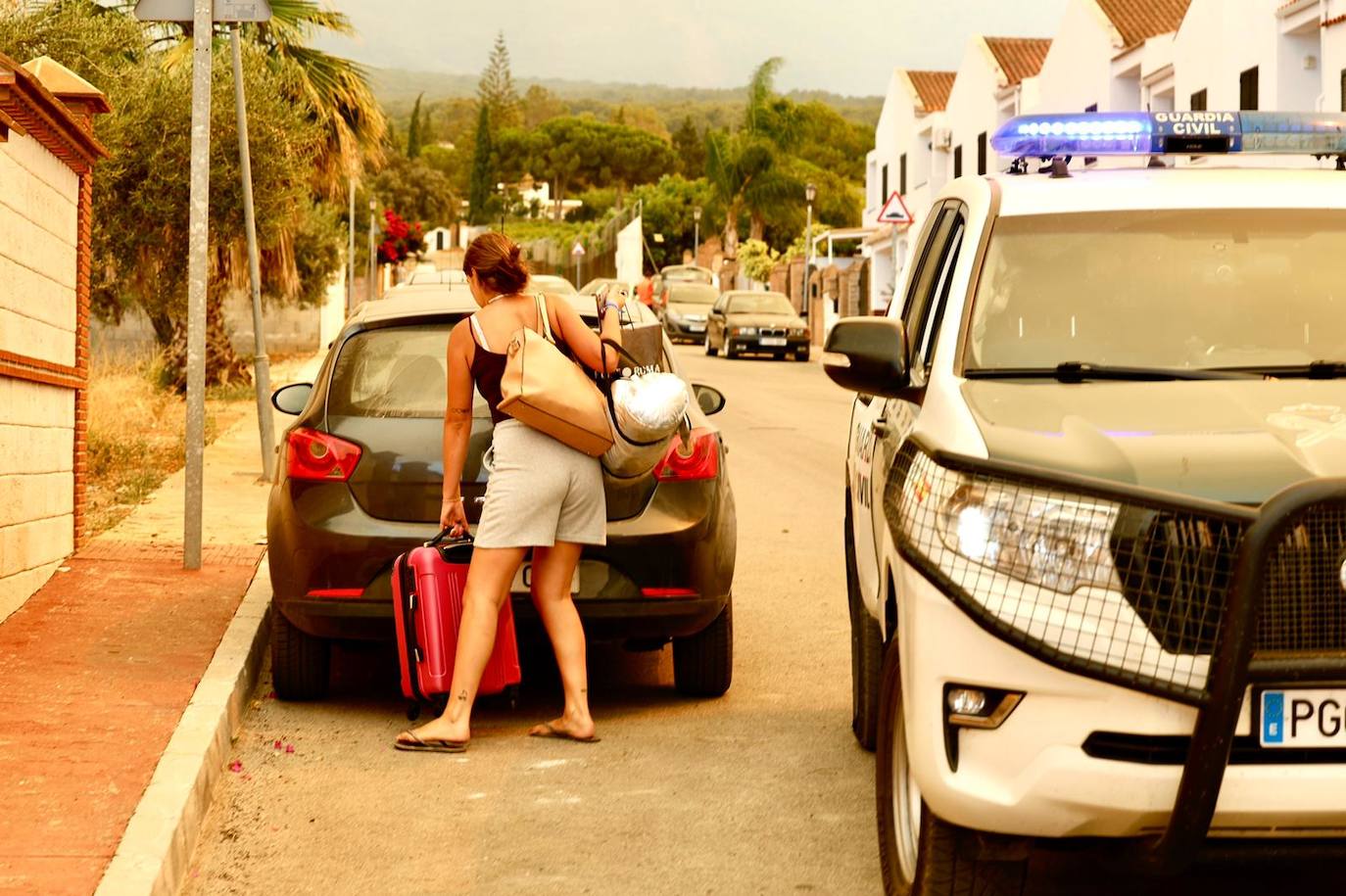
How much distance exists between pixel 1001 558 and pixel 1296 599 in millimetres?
600

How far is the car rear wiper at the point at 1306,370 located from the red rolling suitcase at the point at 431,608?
2895mm

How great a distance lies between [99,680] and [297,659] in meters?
0.76

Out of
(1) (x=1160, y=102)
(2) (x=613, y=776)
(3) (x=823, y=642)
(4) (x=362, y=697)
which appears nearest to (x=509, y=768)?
(2) (x=613, y=776)

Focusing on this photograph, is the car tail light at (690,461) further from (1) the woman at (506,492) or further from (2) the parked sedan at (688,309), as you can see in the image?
(2) the parked sedan at (688,309)

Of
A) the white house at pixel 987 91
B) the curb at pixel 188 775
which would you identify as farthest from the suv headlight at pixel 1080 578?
the white house at pixel 987 91

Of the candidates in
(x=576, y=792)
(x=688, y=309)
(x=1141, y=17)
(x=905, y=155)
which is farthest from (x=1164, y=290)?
(x=905, y=155)

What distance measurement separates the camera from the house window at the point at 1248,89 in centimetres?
2928

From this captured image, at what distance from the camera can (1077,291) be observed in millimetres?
5402

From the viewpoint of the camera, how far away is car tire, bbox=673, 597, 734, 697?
761 centimetres

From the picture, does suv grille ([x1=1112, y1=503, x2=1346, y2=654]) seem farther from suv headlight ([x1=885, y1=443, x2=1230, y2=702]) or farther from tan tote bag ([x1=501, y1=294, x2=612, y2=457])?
tan tote bag ([x1=501, y1=294, x2=612, y2=457])

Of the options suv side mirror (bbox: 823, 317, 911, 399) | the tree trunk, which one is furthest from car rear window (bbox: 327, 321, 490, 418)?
the tree trunk

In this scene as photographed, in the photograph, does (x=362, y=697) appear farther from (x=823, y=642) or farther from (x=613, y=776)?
(x=823, y=642)

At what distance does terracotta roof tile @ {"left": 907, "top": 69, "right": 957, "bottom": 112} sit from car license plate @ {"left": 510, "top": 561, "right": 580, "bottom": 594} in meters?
47.0

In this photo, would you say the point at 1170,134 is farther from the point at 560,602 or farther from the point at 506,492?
the point at 560,602
